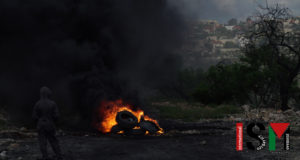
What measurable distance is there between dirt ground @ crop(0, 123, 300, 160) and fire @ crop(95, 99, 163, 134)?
62.7 inches

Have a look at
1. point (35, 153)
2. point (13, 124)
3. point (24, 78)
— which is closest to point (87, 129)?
point (13, 124)

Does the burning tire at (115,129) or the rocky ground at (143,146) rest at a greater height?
the burning tire at (115,129)

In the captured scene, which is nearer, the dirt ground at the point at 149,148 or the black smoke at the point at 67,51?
the dirt ground at the point at 149,148

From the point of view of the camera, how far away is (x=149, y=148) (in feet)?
33.9

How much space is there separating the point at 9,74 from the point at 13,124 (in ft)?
18.3

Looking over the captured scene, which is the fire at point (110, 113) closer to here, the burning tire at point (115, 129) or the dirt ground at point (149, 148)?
the burning tire at point (115, 129)

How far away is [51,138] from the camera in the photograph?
8211 millimetres

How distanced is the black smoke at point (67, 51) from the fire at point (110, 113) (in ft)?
2.27

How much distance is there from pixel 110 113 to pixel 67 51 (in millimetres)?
5794

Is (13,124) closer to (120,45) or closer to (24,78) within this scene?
(24,78)

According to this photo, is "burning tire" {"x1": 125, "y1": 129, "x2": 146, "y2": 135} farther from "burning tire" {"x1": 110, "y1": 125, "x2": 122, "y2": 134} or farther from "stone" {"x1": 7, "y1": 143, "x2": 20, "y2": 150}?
"stone" {"x1": 7, "y1": 143, "x2": 20, "y2": 150}

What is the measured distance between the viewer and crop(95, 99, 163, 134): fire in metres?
14.6

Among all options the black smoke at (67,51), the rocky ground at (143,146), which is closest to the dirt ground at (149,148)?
the rocky ground at (143,146)

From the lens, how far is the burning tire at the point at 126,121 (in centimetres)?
1375
